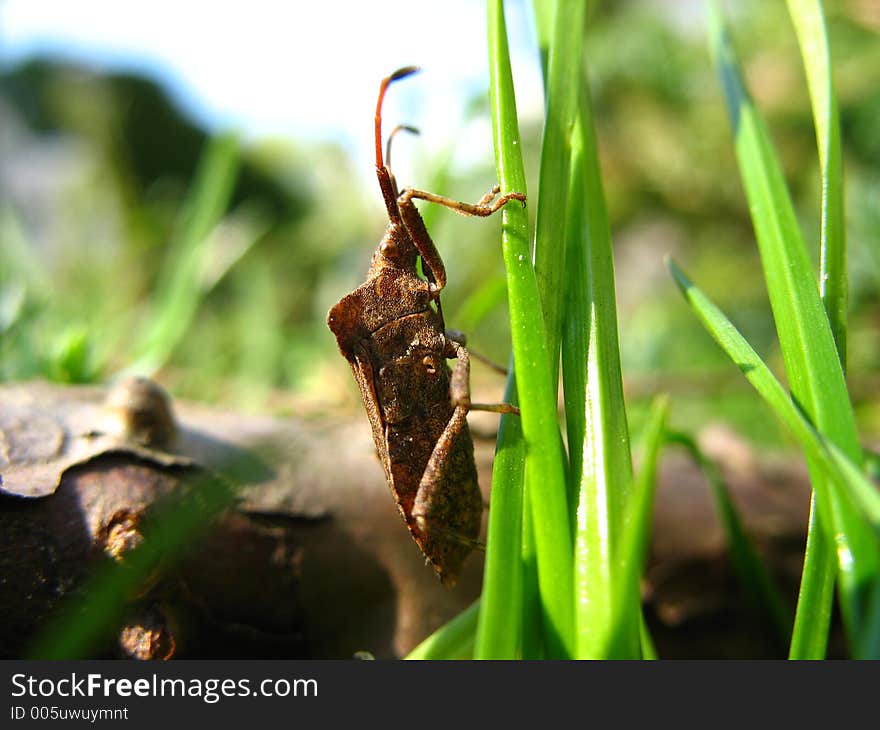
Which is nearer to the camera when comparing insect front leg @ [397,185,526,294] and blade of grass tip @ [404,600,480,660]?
blade of grass tip @ [404,600,480,660]

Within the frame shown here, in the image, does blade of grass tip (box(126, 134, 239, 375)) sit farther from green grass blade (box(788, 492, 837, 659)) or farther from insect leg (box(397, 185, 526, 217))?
green grass blade (box(788, 492, 837, 659))

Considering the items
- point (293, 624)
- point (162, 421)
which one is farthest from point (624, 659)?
point (162, 421)

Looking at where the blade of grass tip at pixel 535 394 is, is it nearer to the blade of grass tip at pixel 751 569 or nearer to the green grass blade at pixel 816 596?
the green grass blade at pixel 816 596

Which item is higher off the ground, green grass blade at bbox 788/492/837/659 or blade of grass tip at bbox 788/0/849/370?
blade of grass tip at bbox 788/0/849/370

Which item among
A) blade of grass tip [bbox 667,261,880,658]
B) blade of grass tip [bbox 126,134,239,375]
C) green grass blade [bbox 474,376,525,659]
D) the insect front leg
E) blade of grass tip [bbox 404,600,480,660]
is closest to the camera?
blade of grass tip [bbox 667,261,880,658]

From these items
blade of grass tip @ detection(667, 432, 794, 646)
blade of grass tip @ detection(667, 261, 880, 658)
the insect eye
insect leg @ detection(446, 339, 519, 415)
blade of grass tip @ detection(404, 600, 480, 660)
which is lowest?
blade of grass tip @ detection(667, 432, 794, 646)

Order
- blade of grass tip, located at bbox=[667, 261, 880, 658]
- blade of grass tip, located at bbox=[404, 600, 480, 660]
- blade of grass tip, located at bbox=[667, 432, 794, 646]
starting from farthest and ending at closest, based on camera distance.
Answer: blade of grass tip, located at bbox=[667, 432, 794, 646] < blade of grass tip, located at bbox=[404, 600, 480, 660] < blade of grass tip, located at bbox=[667, 261, 880, 658]

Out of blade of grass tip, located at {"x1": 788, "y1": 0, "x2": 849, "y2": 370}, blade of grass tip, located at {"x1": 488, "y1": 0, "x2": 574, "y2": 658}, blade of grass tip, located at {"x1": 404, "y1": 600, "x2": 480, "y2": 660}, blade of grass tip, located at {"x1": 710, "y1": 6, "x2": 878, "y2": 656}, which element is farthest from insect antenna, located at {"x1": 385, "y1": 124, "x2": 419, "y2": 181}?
blade of grass tip, located at {"x1": 404, "y1": 600, "x2": 480, "y2": 660}
